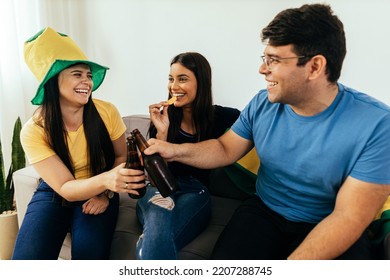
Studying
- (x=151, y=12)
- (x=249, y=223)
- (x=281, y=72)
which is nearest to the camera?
(x=281, y=72)

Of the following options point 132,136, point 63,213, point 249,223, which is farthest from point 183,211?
point 63,213

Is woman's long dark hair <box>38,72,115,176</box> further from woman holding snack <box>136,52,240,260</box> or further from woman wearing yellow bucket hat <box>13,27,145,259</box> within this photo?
woman holding snack <box>136,52,240,260</box>

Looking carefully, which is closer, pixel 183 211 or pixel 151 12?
pixel 183 211

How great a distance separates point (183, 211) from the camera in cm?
131

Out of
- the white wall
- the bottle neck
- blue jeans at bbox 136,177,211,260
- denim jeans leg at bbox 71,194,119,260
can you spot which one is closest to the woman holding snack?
blue jeans at bbox 136,177,211,260

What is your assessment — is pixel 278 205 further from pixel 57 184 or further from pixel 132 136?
pixel 57 184

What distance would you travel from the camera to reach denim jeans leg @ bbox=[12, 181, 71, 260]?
47.9 inches

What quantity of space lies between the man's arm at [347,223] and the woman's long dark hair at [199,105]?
65 centimetres

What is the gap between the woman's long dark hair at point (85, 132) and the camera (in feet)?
4.37

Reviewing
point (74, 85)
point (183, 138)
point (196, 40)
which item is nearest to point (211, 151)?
point (183, 138)

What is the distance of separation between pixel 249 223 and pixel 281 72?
51 cm

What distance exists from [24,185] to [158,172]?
0.79 meters

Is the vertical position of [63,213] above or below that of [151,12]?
below

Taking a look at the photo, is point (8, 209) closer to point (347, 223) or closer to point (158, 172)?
point (158, 172)
